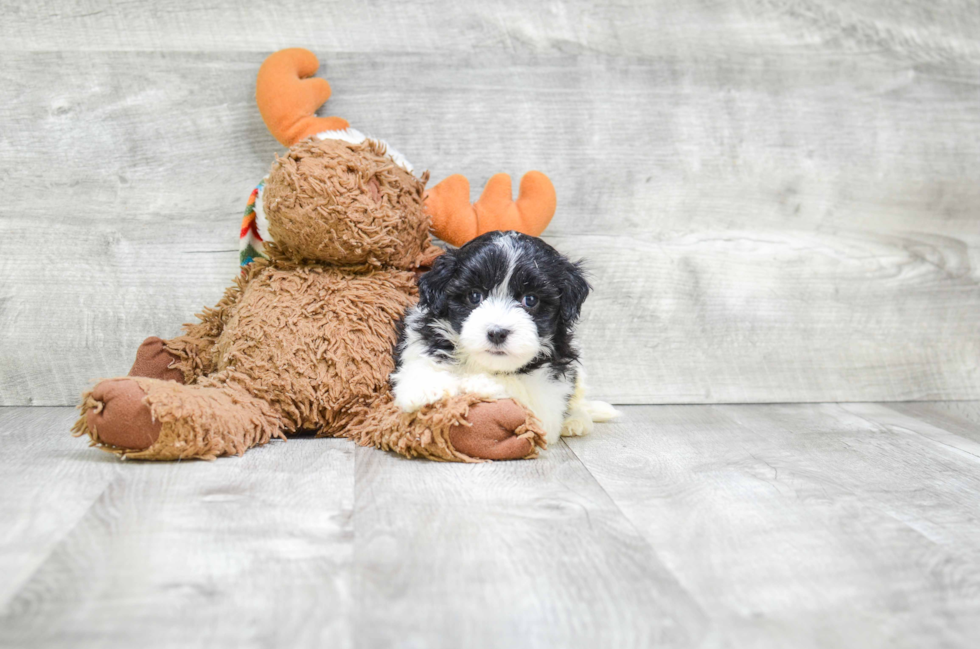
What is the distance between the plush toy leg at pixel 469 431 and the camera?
136 cm

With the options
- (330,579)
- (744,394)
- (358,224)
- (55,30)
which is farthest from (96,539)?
(744,394)

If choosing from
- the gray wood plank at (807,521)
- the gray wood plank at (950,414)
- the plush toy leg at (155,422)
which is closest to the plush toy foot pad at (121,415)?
the plush toy leg at (155,422)

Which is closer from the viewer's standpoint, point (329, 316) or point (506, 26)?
point (329, 316)

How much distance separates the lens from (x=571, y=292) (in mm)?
1413

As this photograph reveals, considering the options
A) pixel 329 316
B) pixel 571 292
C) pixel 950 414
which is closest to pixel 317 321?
pixel 329 316

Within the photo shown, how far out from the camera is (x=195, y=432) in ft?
4.23

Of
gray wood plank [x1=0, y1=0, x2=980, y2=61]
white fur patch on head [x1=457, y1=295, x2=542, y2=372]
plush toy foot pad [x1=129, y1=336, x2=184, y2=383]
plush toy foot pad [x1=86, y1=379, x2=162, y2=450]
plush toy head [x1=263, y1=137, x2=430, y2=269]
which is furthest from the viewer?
gray wood plank [x1=0, y1=0, x2=980, y2=61]

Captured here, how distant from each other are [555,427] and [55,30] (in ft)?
4.52

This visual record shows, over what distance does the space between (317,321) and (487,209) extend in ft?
1.38

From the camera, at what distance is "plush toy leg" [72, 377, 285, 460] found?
1238mm

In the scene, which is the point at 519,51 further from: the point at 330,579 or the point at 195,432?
the point at 330,579

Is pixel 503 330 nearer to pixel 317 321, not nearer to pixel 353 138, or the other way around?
pixel 317 321

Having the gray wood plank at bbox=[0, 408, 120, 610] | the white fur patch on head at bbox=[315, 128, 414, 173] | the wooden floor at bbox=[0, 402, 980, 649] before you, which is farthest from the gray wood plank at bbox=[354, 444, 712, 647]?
the white fur patch on head at bbox=[315, 128, 414, 173]

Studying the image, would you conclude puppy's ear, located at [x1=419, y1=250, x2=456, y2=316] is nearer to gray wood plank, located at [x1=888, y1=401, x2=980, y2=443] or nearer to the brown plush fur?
the brown plush fur
